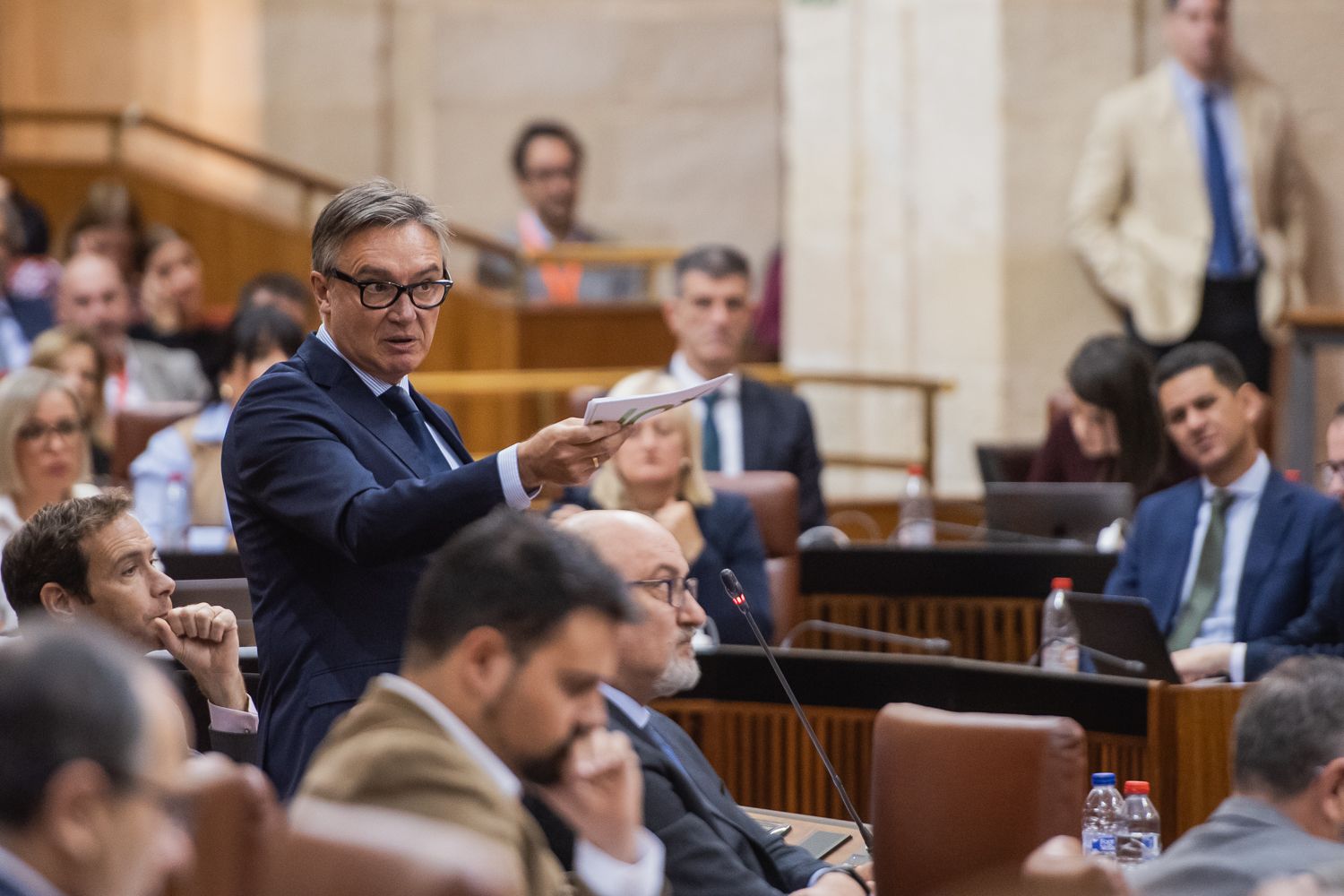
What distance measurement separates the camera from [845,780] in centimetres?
423

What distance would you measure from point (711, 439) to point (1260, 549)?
2194 millimetres

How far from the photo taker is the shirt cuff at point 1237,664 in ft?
14.1

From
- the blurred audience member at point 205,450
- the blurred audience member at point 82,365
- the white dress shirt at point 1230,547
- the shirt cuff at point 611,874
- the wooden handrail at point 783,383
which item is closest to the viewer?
the shirt cuff at point 611,874

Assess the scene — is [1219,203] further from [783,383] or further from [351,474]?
[351,474]

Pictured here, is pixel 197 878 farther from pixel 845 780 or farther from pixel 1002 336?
pixel 1002 336

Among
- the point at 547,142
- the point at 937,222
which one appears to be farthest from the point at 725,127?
the point at 937,222

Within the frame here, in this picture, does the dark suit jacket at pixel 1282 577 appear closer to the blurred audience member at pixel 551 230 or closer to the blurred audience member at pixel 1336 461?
the blurred audience member at pixel 1336 461

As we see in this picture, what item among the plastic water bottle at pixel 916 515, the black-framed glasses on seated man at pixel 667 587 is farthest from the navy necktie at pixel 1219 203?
the black-framed glasses on seated man at pixel 667 587

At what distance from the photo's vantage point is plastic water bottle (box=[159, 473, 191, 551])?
5703 millimetres

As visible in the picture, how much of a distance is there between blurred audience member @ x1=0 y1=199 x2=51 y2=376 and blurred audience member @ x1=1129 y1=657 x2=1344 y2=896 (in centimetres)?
608

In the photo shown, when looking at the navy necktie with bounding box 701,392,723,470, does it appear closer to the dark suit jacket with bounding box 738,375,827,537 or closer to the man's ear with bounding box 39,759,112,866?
the dark suit jacket with bounding box 738,375,827,537

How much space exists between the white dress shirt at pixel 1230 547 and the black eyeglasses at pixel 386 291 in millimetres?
2564

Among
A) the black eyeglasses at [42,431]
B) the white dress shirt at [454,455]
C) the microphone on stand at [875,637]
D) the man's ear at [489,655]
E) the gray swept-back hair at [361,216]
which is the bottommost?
the microphone on stand at [875,637]

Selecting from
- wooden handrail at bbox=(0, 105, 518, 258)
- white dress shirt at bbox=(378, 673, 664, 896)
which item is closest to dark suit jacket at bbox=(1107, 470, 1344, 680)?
white dress shirt at bbox=(378, 673, 664, 896)
